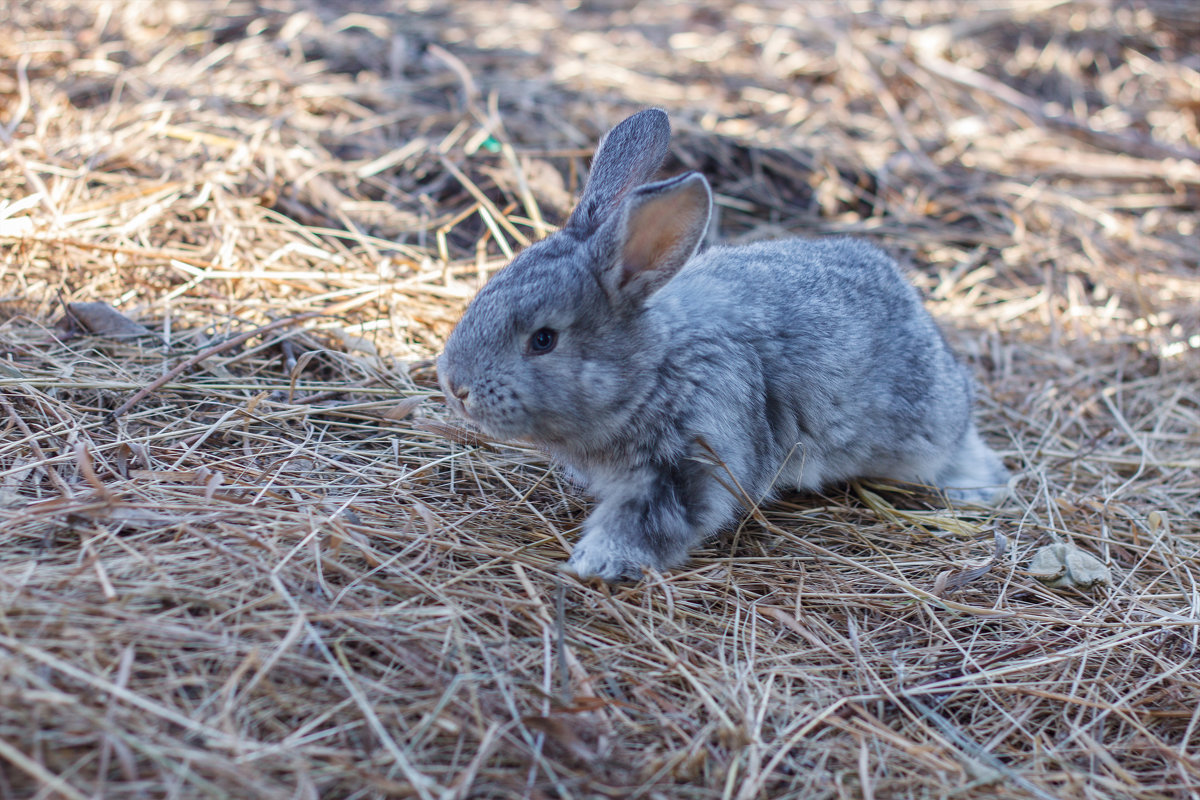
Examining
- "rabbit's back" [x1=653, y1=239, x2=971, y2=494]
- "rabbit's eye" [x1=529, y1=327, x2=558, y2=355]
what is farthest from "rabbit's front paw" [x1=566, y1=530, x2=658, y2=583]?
"rabbit's eye" [x1=529, y1=327, x2=558, y2=355]

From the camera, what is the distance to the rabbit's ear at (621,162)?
3.39 meters

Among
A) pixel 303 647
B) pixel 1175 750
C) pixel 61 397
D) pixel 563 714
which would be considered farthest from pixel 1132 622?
pixel 61 397

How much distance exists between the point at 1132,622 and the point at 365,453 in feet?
8.69

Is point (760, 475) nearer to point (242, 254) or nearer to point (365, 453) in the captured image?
point (365, 453)

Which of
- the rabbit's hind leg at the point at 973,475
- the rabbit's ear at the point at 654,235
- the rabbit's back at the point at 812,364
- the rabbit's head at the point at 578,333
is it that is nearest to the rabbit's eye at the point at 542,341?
the rabbit's head at the point at 578,333

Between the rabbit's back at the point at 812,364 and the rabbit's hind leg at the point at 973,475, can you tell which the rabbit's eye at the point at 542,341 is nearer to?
the rabbit's back at the point at 812,364

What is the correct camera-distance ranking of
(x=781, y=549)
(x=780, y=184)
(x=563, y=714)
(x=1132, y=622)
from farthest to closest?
1. (x=780, y=184)
2. (x=781, y=549)
3. (x=1132, y=622)
4. (x=563, y=714)

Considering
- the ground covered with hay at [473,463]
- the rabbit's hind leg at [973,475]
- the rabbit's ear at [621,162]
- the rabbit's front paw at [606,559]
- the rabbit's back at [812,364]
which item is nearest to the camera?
the ground covered with hay at [473,463]

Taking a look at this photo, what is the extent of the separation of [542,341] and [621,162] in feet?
2.74

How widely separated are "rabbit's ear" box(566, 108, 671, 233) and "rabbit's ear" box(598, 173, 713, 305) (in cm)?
37

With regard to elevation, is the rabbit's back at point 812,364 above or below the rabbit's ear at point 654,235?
below

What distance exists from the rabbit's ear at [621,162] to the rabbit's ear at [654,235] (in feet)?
1.21

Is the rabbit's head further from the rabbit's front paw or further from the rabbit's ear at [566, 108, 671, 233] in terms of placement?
the rabbit's front paw

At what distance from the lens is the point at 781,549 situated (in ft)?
10.8
